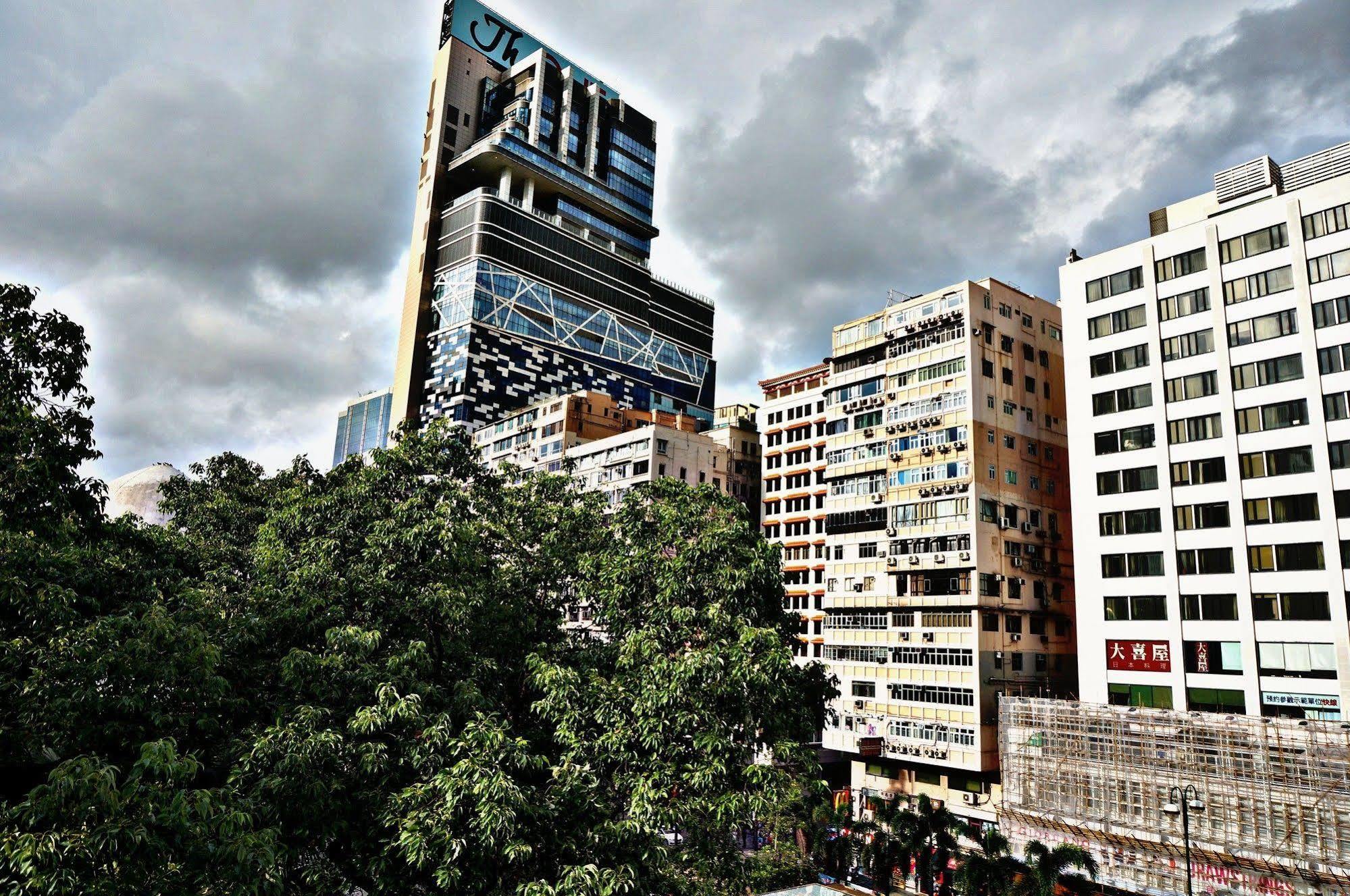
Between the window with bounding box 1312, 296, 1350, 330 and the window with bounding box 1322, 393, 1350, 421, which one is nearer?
the window with bounding box 1322, 393, 1350, 421

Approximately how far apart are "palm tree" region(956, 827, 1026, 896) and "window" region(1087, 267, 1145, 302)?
89.5 feet

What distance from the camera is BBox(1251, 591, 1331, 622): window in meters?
32.8

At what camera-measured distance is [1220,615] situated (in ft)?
117

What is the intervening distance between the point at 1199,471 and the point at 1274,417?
3646mm

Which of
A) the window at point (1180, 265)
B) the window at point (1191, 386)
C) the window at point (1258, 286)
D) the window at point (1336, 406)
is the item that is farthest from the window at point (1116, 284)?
the window at point (1336, 406)

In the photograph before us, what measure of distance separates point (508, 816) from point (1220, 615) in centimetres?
3454

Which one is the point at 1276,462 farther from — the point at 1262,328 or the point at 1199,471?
the point at 1262,328

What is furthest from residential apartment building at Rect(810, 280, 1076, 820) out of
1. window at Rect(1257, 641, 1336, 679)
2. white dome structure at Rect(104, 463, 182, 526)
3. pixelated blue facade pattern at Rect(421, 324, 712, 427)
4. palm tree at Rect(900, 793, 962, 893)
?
pixelated blue facade pattern at Rect(421, 324, 712, 427)

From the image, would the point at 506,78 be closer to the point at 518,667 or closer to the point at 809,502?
the point at 809,502

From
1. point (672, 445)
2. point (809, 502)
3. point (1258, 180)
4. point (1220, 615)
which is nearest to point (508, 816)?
point (1220, 615)

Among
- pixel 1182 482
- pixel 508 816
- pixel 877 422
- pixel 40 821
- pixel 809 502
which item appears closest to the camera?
pixel 40 821

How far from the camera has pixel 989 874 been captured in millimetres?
29219

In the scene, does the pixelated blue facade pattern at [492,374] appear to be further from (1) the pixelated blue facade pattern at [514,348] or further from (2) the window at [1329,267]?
(2) the window at [1329,267]

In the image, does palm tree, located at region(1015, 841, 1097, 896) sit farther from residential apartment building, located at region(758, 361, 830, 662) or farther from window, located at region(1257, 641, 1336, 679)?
A: residential apartment building, located at region(758, 361, 830, 662)
